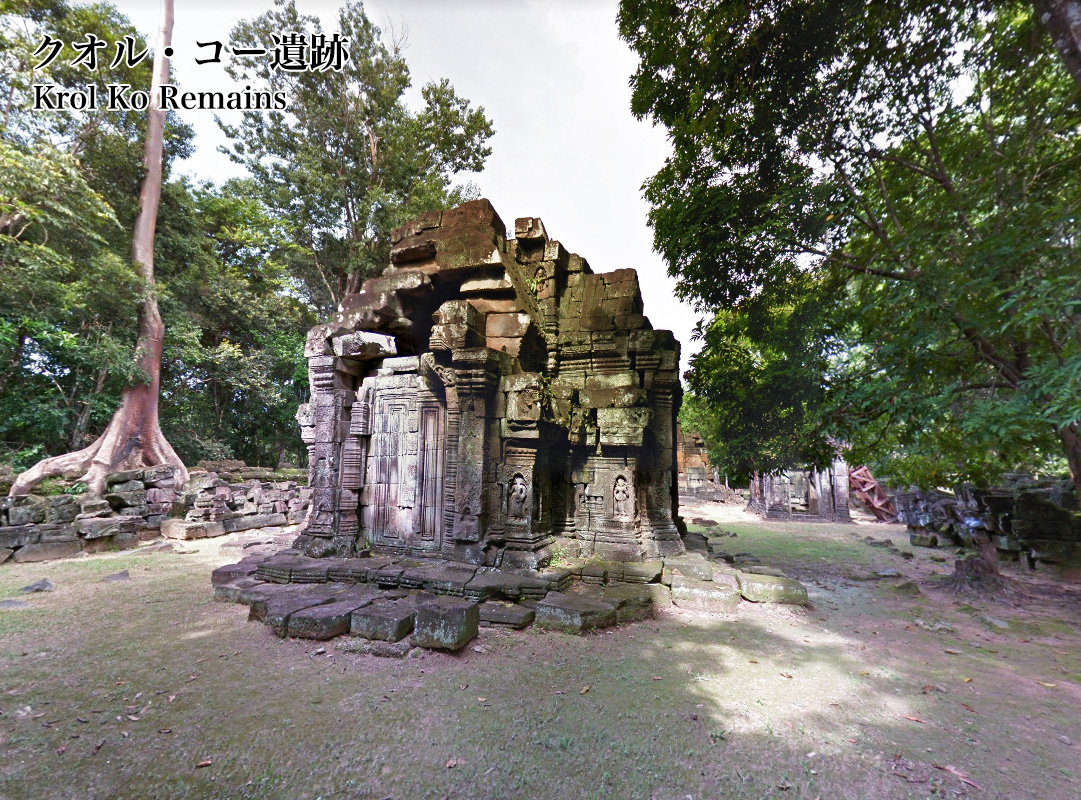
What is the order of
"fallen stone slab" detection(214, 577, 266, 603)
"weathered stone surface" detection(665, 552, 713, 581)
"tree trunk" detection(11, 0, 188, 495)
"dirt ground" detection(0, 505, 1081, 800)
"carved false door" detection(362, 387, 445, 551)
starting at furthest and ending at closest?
"tree trunk" detection(11, 0, 188, 495)
"carved false door" detection(362, 387, 445, 551)
"weathered stone surface" detection(665, 552, 713, 581)
"fallen stone slab" detection(214, 577, 266, 603)
"dirt ground" detection(0, 505, 1081, 800)

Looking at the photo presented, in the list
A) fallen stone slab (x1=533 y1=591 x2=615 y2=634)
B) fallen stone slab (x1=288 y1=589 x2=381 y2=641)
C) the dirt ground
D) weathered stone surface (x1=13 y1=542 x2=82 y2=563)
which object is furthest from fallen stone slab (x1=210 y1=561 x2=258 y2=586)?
weathered stone surface (x1=13 y1=542 x2=82 y2=563)

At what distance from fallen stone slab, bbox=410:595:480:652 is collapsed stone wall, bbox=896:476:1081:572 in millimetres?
9976

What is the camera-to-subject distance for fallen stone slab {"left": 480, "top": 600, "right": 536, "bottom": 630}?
489 centimetres

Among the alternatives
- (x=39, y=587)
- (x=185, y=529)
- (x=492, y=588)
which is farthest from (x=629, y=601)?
(x=185, y=529)

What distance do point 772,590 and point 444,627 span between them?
4497 mm

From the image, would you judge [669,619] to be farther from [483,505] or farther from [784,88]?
[784,88]

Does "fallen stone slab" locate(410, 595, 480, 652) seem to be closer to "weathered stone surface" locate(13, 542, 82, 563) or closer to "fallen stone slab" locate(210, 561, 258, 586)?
"fallen stone slab" locate(210, 561, 258, 586)

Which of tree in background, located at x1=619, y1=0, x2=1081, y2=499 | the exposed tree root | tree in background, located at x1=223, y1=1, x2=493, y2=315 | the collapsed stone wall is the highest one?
tree in background, located at x1=223, y1=1, x2=493, y2=315

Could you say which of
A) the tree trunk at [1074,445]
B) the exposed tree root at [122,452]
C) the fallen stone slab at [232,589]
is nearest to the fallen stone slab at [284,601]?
the fallen stone slab at [232,589]

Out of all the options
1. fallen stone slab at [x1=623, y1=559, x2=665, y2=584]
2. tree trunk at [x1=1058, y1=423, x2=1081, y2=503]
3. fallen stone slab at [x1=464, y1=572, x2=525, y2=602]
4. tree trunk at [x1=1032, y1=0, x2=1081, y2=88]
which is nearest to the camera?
tree trunk at [x1=1032, y1=0, x2=1081, y2=88]

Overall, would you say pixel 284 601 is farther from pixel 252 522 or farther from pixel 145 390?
pixel 145 390

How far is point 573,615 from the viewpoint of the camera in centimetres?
486

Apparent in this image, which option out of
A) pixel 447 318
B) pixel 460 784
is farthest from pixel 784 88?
pixel 460 784

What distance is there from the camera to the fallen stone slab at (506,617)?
4891 mm
